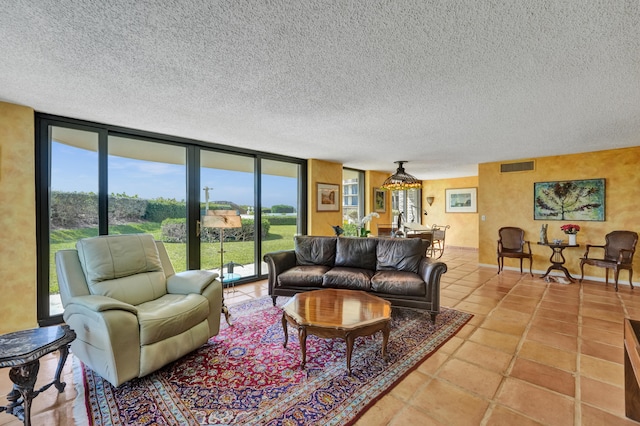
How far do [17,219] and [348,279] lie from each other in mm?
3585

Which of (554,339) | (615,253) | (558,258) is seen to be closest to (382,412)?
(554,339)

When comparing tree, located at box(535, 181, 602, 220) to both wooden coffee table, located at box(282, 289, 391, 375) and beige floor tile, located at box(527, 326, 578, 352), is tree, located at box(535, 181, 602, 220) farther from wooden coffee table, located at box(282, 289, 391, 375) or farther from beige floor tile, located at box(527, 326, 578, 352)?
wooden coffee table, located at box(282, 289, 391, 375)

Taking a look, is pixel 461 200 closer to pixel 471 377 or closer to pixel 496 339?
pixel 496 339

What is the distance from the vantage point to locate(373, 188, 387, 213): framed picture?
25.6ft

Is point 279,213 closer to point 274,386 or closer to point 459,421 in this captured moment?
point 274,386

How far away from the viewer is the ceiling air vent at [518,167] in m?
5.67

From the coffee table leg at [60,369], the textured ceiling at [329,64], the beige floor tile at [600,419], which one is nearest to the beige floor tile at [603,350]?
the beige floor tile at [600,419]

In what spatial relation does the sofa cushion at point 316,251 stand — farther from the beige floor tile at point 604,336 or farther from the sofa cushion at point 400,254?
the beige floor tile at point 604,336

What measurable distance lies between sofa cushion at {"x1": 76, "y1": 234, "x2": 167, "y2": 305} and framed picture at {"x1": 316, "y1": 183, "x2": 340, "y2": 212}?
366 centimetres

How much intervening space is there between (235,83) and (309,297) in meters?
2.10

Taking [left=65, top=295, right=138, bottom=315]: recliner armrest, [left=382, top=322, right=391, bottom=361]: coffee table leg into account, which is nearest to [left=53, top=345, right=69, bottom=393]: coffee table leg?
[left=65, top=295, right=138, bottom=315]: recliner armrest

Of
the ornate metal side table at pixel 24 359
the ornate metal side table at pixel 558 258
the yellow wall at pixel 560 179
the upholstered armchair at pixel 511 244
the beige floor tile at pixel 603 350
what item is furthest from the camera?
the upholstered armchair at pixel 511 244

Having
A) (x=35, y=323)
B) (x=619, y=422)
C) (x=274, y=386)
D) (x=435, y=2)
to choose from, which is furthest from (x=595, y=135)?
(x=35, y=323)

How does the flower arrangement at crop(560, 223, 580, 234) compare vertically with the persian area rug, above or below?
above
